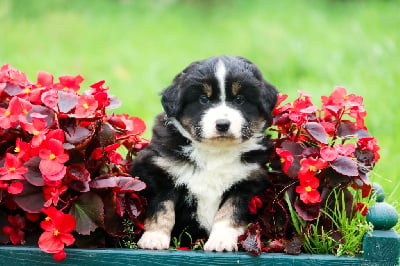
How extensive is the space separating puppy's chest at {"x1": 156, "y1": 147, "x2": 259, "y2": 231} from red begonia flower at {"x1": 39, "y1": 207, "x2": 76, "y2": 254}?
27.2 inches

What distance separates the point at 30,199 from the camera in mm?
3535

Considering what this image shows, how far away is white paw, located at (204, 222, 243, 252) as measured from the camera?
3615mm

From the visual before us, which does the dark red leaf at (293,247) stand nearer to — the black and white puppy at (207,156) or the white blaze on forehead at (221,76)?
the black and white puppy at (207,156)

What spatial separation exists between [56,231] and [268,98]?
1.45 m

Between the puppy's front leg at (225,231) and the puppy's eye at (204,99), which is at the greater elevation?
the puppy's eye at (204,99)

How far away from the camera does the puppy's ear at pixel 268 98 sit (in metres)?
3.86

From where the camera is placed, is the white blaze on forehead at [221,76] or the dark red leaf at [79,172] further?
the white blaze on forehead at [221,76]

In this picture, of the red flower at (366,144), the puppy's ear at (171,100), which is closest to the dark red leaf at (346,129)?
the red flower at (366,144)

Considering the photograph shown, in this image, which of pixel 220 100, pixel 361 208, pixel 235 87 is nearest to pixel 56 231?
pixel 220 100

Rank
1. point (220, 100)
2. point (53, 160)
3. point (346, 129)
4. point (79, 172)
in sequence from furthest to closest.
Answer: point (346, 129)
point (220, 100)
point (79, 172)
point (53, 160)

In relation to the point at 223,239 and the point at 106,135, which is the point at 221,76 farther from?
the point at 223,239

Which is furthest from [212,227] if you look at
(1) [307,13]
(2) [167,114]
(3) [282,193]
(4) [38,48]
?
(1) [307,13]

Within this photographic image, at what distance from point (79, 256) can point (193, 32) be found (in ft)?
30.2

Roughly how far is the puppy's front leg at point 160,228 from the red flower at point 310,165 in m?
0.81
